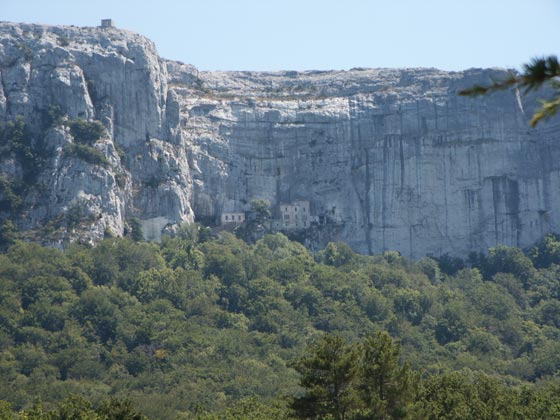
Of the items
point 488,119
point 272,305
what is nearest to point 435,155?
point 488,119

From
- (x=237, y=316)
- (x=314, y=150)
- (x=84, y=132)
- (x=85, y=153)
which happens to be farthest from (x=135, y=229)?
(x=314, y=150)

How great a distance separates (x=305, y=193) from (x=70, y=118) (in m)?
19.7

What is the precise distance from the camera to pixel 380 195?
9806 centimetres

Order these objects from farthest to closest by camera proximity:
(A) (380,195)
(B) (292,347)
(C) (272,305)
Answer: (A) (380,195) → (C) (272,305) → (B) (292,347)

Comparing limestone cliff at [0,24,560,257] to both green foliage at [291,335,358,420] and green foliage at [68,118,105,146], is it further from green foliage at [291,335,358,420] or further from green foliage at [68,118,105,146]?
green foliage at [291,335,358,420]

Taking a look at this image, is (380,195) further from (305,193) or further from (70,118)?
(70,118)

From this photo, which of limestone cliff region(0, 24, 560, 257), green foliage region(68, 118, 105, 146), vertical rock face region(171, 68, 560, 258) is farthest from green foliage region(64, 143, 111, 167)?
vertical rock face region(171, 68, 560, 258)

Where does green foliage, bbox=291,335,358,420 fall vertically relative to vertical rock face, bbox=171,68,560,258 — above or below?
below

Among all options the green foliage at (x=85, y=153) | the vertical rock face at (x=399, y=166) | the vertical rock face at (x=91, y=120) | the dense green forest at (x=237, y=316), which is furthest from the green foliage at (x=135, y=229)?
the vertical rock face at (x=399, y=166)

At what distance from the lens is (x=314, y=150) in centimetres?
10044

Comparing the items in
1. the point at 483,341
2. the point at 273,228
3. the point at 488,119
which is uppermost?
the point at 488,119

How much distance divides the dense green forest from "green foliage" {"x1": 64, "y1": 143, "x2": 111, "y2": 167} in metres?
6.72

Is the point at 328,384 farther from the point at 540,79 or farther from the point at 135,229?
the point at 135,229

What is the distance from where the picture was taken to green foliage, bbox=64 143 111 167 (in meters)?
91.7
